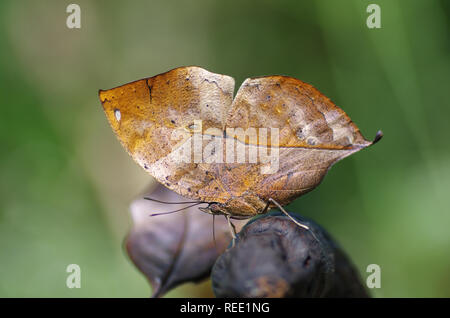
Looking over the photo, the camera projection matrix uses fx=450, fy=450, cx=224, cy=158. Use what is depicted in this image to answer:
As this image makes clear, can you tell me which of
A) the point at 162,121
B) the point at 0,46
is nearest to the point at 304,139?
the point at 162,121

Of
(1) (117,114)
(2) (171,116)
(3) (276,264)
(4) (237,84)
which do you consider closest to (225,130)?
(2) (171,116)

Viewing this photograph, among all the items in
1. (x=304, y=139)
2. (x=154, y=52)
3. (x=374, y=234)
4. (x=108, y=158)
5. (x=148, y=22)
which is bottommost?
(x=374, y=234)

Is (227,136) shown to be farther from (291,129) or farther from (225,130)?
(291,129)

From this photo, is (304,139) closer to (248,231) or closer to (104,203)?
(248,231)

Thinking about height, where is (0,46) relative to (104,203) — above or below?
above

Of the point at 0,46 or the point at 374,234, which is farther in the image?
the point at 0,46

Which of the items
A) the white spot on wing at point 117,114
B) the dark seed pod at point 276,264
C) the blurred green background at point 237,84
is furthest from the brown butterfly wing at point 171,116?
the blurred green background at point 237,84

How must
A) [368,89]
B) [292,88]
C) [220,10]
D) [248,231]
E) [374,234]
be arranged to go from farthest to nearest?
[220,10]
[368,89]
[374,234]
[292,88]
[248,231]
